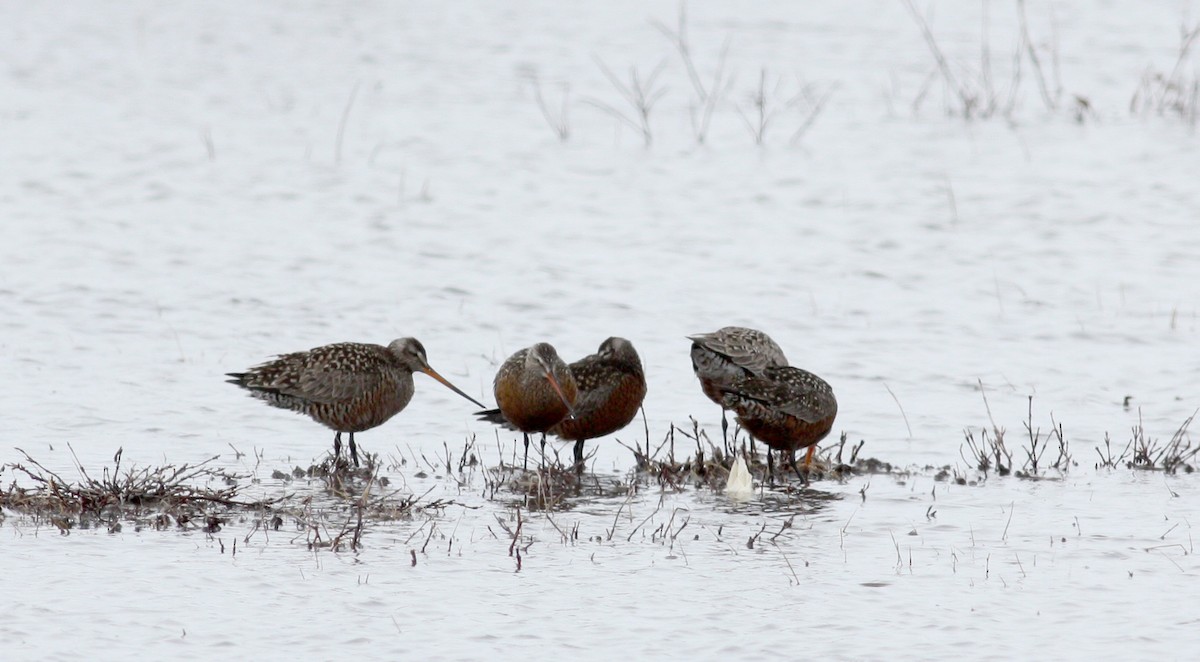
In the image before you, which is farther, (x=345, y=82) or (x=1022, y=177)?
(x=345, y=82)

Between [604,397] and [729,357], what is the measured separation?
31.7 inches

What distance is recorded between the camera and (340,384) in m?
8.34

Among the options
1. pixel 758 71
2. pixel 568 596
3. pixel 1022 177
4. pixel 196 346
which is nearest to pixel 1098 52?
pixel 758 71

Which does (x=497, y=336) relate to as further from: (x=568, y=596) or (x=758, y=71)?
(x=758, y=71)

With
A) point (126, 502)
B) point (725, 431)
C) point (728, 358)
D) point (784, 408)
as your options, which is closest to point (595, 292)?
point (728, 358)

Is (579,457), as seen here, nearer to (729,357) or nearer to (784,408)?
(729,357)

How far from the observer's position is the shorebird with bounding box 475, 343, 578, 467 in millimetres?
8094

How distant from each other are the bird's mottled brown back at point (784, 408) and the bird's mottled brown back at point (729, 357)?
395mm

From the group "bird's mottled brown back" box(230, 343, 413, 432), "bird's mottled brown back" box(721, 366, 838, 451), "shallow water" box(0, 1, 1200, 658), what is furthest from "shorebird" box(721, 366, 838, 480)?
"bird's mottled brown back" box(230, 343, 413, 432)

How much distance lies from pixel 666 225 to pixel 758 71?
6.27m

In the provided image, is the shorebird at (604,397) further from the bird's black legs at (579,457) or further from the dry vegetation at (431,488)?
the dry vegetation at (431,488)

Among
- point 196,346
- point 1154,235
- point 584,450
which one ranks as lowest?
point 584,450

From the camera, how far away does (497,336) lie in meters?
11.2

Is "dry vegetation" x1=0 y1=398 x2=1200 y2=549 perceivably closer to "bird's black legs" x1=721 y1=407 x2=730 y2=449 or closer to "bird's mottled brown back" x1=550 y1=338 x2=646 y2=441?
"bird's black legs" x1=721 y1=407 x2=730 y2=449
